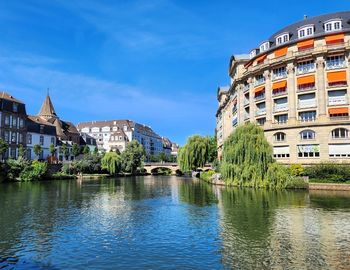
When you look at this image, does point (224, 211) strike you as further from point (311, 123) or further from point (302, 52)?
point (302, 52)

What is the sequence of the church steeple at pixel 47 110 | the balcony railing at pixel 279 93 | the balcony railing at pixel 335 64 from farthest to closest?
the church steeple at pixel 47 110 → the balcony railing at pixel 279 93 → the balcony railing at pixel 335 64

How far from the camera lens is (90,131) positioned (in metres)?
155

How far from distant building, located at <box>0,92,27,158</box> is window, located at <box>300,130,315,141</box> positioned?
6041cm

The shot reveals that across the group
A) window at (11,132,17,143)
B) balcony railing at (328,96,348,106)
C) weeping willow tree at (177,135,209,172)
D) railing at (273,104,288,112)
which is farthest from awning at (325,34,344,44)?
window at (11,132,17,143)

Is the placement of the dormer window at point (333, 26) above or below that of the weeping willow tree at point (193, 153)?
above

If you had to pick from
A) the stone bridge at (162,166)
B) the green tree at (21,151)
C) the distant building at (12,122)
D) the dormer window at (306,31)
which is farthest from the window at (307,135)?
the stone bridge at (162,166)

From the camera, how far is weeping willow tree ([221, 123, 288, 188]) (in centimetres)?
4219

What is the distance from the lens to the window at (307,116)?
4972cm

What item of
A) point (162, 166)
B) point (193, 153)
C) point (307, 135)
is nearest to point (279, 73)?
point (307, 135)

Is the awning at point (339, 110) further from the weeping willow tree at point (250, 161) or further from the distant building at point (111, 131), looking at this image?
the distant building at point (111, 131)

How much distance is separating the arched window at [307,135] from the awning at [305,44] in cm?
1329

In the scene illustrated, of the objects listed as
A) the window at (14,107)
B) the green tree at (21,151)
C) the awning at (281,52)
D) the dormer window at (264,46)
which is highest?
the dormer window at (264,46)

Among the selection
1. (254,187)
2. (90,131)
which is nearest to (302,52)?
(254,187)

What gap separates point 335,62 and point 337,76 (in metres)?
2.36
